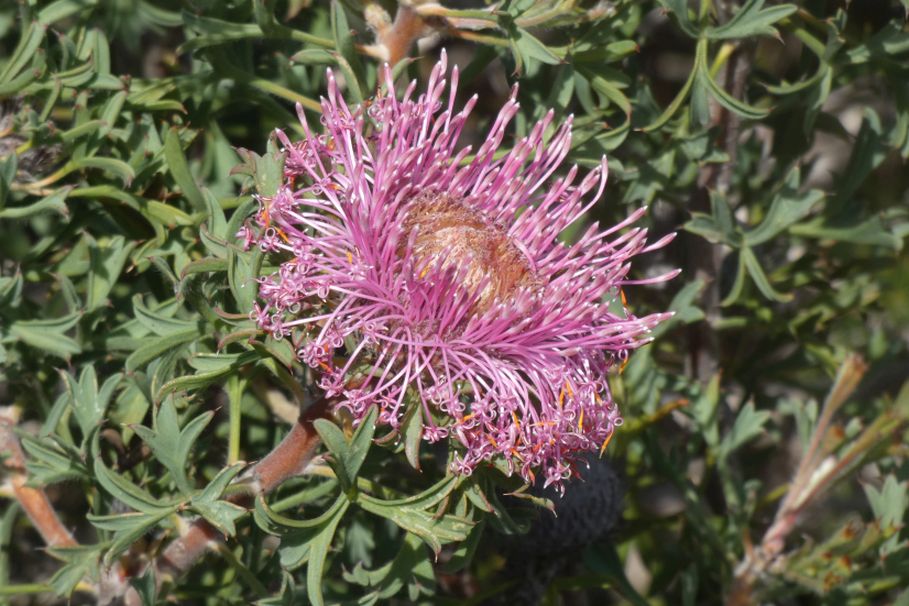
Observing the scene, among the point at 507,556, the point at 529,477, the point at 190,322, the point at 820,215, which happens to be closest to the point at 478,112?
the point at 820,215

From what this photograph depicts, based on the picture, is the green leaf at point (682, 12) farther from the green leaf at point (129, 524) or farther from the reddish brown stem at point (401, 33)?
the green leaf at point (129, 524)

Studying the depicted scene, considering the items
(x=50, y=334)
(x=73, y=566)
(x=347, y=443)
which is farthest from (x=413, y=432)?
(x=50, y=334)

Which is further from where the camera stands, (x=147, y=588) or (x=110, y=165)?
(x=110, y=165)

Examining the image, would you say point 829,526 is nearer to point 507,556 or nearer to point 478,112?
point 507,556

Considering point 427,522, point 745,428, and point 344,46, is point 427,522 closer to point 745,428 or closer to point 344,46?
point 344,46

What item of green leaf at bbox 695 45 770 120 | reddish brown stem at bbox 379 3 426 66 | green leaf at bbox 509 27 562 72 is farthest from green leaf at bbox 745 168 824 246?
reddish brown stem at bbox 379 3 426 66

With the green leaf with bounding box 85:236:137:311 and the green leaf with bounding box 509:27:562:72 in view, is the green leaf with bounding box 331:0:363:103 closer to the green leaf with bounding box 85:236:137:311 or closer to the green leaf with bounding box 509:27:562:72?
the green leaf with bounding box 509:27:562:72

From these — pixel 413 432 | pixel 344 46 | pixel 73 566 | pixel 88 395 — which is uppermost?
pixel 344 46
